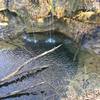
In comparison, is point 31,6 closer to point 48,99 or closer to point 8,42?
point 8,42

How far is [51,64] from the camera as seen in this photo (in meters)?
20.0

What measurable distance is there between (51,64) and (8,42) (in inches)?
206

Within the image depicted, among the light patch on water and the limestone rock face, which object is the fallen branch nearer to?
the light patch on water

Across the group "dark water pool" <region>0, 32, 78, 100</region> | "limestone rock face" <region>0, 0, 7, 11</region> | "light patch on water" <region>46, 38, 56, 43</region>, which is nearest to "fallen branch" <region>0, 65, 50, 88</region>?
"dark water pool" <region>0, 32, 78, 100</region>

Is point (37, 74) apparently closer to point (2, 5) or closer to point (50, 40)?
point (50, 40)

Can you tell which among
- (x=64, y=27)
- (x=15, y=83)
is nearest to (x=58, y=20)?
(x=64, y=27)

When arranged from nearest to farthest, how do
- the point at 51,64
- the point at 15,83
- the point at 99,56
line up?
the point at 15,83, the point at 51,64, the point at 99,56

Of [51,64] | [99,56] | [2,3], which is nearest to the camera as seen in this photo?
[51,64]

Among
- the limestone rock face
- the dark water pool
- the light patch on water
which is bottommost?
the dark water pool

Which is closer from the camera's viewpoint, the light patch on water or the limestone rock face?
the light patch on water

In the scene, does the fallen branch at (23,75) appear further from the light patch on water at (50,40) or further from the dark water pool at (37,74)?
the light patch on water at (50,40)

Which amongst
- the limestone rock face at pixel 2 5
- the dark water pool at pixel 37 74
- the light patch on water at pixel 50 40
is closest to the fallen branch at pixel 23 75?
the dark water pool at pixel 37 74

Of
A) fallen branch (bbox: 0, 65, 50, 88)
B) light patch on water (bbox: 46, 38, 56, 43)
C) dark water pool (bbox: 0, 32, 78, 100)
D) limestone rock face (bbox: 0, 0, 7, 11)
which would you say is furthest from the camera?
limestone rock face (bbox: 0, 0, 7, 11)

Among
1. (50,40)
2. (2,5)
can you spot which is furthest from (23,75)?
(2,5)
